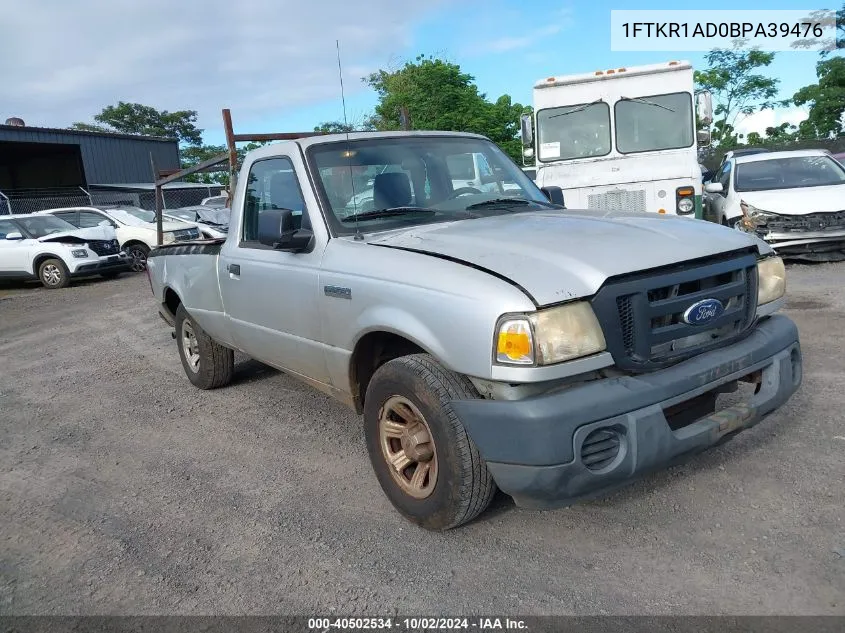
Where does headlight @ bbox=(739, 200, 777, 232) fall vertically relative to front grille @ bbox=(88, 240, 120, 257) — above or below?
below

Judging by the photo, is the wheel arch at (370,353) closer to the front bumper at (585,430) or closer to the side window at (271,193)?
the front bumper at (585,430)

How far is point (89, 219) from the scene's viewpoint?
52.4 ft

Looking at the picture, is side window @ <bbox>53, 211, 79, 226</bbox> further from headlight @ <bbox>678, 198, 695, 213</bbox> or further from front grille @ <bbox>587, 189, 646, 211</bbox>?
headlight @ <bbox>678, 198, 695, 213</bbox>

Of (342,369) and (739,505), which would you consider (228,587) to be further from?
(739,505)

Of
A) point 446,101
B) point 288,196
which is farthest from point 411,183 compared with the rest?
point 446,101

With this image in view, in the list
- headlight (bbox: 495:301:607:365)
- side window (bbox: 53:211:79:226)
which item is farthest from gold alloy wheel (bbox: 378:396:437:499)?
side window (bbox: 53:211:79:226)

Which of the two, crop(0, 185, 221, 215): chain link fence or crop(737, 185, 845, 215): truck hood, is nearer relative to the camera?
crop(737, 185, 845, 215): truck hood

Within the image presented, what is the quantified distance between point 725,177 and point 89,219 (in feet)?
45.7

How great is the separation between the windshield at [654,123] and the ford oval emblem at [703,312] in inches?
285

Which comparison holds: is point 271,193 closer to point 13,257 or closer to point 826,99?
point 13,257

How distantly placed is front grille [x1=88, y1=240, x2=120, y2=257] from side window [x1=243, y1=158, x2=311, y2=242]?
38.1 feet

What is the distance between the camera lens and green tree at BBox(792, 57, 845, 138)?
31361mm

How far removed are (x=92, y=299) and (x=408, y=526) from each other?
10.8 metres

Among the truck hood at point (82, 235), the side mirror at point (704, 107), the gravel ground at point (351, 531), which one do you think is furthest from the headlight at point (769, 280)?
the truck hood at point (82, 235)
